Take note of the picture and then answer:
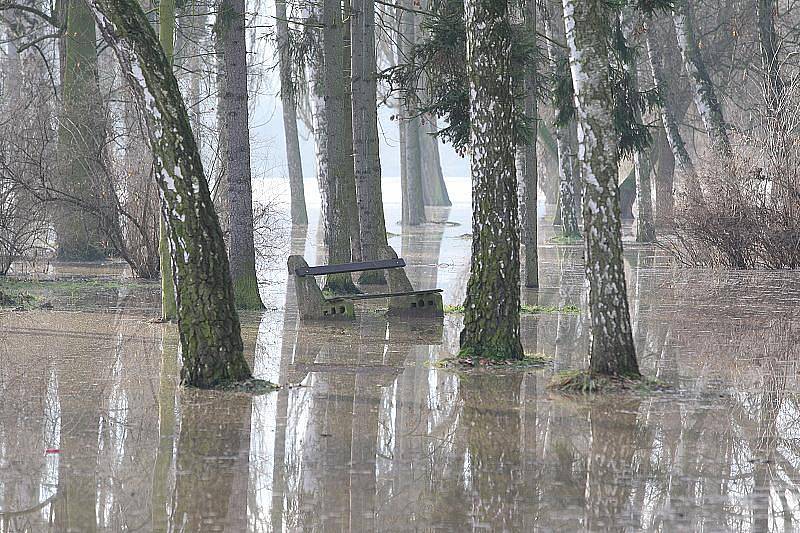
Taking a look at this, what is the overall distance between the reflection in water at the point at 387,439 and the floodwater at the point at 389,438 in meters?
0.02

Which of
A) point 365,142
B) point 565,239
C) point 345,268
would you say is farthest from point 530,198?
point 565,239

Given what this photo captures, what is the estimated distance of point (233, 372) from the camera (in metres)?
9.63

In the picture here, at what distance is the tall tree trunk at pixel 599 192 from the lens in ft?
31.1

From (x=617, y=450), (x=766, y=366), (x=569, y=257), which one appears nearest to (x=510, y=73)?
(x=766, y=366)

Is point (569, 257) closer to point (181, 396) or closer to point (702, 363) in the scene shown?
point (702, 363)

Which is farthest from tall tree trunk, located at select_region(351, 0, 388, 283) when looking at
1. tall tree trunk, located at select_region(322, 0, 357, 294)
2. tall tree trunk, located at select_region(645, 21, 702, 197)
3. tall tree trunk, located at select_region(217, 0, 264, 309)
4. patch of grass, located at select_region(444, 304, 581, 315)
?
tall tree trunk, located at select_region(645, 21, 702, 197)

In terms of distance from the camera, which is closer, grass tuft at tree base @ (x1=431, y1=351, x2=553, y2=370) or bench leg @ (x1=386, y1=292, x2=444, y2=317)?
grass tuft at tree base @ (x1=431, y1=351, x2=553, y2=370)

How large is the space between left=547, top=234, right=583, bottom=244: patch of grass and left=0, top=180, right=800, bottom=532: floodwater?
20063mm

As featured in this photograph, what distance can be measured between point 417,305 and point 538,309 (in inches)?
71.8

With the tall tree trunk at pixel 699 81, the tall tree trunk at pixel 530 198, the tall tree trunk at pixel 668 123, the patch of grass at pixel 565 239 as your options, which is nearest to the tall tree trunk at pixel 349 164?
the tall tree trunk at pixel 530 198

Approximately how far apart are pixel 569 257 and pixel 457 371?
17.2 metres

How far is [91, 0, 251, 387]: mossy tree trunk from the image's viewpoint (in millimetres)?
9289

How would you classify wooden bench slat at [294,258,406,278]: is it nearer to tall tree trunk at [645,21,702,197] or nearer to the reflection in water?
the reflection in water

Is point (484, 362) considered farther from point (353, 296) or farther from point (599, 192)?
point (353, 296)
